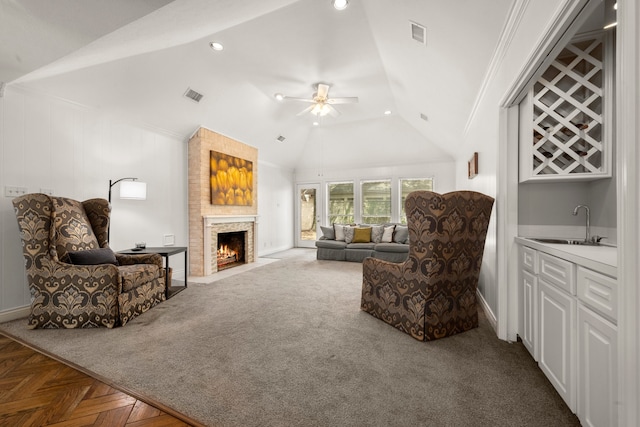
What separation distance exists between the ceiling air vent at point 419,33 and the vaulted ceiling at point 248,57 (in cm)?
4

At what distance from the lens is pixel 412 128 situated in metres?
6.62

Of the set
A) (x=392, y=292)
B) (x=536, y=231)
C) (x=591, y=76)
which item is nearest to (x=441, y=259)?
(x=392, y=292)

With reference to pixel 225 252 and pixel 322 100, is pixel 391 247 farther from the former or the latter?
pixel 225 252

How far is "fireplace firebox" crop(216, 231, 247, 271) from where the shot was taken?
18.0 feet

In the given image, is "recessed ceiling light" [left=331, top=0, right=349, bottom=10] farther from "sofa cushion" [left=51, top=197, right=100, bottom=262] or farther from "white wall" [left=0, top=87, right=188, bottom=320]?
"sofa cushion" [left=51, top=197, right=100, bottom=262]

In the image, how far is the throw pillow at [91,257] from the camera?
2654mm

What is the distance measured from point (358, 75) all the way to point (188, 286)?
4.09 m

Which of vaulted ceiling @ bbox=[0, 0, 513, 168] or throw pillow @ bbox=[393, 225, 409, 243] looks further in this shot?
throw pillow @ bbox=[393, 225, 409, 243]

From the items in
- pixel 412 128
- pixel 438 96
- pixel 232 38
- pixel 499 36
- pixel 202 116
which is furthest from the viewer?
pixel 412 128

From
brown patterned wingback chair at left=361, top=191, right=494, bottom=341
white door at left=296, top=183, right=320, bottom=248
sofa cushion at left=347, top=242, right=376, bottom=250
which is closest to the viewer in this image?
brown patterned wingback chair at left=361, top=191, right=494, bottom=341

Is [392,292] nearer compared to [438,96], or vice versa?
[392,292]

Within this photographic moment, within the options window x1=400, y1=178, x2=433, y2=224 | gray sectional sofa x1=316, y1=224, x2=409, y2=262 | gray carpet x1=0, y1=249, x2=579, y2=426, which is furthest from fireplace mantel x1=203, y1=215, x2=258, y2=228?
window x1=400, y1=178, x2=433, y2=224

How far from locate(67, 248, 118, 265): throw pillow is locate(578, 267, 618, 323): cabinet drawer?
374 centimetres

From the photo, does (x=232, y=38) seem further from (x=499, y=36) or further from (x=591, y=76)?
(x=591, y=76)
